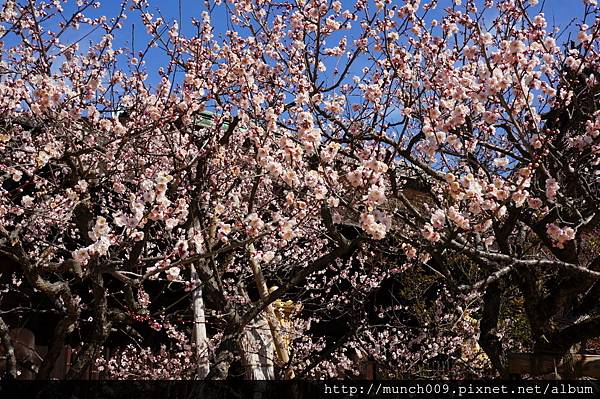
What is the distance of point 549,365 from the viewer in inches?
192

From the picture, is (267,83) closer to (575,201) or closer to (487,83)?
(487,83)

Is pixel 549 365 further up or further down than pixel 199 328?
further down

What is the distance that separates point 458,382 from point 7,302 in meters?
5.71

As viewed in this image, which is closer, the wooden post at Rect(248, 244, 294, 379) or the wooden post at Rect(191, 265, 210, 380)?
the wooden post at Rect(191, 265, 210, 380)

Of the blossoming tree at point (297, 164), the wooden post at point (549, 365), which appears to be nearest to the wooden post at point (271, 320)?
the blossoming tree at point (297, 164)

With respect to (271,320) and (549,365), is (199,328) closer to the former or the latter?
(271,320)

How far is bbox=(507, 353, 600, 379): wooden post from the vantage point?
16.0 ft

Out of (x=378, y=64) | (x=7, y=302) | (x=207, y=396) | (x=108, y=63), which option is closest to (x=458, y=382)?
(x=207, y=396)

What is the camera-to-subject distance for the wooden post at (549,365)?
4883 mm

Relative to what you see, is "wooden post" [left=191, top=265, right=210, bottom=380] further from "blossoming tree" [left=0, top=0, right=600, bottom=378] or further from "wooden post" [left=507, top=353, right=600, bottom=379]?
"wooden post" [left=507, top=353, right=600, bottom=379]

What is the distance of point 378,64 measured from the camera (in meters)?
5.48

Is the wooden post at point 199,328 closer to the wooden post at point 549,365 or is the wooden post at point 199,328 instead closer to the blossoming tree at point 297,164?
the blossoming tree at point 297,164

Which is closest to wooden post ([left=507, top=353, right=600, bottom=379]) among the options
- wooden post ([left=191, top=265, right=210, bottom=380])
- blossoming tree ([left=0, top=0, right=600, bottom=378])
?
blossoming tree ([left=0, top=0, right=600, bottom=378])

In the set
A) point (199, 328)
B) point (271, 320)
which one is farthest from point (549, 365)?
point (199, 328)
